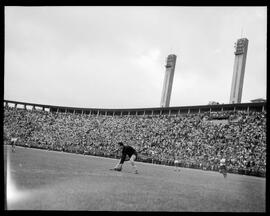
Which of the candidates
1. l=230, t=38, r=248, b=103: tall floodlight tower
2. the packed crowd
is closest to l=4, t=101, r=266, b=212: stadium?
the packed crowd

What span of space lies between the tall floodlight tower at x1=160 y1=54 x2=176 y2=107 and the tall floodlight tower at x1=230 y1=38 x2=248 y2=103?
17.6 metres

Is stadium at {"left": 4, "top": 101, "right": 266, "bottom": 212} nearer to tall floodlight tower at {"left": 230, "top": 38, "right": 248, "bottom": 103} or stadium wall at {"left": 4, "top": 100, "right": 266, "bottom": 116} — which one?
stadium wall at {"left": 4, "top": 100, "right": 266, "bottom": 116}

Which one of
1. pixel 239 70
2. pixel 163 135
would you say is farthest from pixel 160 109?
pixel 239 70

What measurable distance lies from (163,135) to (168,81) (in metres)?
33.9

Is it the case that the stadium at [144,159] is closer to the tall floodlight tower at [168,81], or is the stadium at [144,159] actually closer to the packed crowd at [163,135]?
the packed crowd at [163,135]

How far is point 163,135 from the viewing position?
45062 mm

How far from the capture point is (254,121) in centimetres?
3700

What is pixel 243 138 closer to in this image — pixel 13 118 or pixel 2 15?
pixel 2 15

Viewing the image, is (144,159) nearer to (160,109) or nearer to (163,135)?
(163,135)

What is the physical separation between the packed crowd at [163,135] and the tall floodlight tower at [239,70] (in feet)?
59.7

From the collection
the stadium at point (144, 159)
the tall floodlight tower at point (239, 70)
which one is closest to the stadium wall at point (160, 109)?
the stadium at point (144, 159)

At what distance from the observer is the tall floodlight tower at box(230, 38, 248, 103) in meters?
62.0
